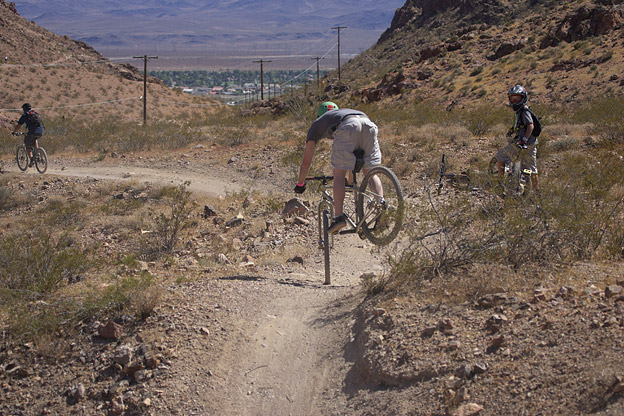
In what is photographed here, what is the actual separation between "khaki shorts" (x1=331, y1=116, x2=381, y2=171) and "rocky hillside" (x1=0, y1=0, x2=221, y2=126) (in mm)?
35820

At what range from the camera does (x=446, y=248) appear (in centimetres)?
488

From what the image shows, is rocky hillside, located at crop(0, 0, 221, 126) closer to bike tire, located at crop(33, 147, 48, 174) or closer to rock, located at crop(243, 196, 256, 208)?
bike tire, located at crop(33, 147, 48, 174)

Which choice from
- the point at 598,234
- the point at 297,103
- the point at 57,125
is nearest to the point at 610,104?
the point at 297,103

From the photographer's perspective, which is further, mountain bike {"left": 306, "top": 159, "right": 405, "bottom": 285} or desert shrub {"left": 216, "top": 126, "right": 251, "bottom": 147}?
desert shrub {"left": 216, "top": 126, "right": 251, "bottom": 147}

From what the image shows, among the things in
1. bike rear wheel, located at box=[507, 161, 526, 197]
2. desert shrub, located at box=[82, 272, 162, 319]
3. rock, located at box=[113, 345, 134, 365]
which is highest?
bike rear wheel, located at box=[507, 161, 526, 197]

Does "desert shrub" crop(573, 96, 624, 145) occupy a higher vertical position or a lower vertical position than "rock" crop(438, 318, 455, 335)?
higher

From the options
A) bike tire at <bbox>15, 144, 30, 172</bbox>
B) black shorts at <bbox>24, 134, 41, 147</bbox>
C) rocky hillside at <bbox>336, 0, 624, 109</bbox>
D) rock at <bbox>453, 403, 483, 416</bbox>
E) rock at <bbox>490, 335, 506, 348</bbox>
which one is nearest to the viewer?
rock at <bbox>453, 403, 483, 416</bbox>

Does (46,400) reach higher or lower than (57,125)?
lower

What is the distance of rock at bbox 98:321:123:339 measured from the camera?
4859 mm

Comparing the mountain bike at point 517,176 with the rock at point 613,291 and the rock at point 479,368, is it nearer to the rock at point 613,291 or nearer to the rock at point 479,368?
the rock at point 613,291

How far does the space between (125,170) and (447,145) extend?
30.8 feet

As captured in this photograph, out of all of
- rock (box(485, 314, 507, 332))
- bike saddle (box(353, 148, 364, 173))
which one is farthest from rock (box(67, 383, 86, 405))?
bike saddle (box(353, 148, 364, 173))

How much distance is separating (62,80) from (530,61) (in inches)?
1520

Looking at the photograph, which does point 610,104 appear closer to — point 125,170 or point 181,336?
point 125,170
